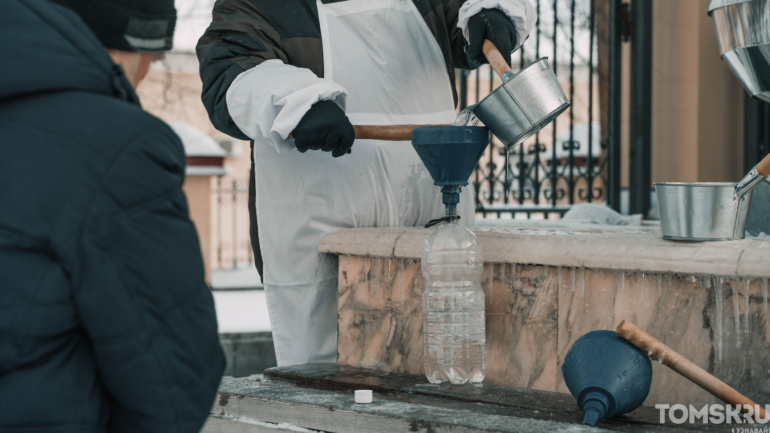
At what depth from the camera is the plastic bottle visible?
1944 millimetres

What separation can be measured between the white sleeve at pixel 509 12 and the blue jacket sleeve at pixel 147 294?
1.34 m

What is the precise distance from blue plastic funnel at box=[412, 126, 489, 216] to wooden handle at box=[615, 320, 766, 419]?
572 millimetres

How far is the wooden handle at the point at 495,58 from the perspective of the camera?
206cm

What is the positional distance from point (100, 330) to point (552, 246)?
45.9 inches

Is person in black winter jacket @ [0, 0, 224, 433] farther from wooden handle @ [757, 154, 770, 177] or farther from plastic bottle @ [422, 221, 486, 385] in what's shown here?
wooden handle @ [757, 154, 770, 177]

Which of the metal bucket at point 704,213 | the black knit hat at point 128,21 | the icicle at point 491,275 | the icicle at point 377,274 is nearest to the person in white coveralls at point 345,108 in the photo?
the icicle at point 377,274

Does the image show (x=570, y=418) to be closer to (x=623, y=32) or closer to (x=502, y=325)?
(x=502, y=325)

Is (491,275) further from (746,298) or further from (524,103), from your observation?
(746,298)

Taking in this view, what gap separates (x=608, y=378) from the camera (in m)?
1.49

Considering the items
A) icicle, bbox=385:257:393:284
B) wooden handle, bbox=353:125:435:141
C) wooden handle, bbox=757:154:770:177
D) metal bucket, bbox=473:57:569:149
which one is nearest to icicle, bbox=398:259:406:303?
icicle, bbox=385:257:393:284

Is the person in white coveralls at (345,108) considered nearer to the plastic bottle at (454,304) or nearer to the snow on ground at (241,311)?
the plastic bottle at (454,304)

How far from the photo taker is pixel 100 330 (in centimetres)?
104

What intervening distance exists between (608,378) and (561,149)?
6.45m

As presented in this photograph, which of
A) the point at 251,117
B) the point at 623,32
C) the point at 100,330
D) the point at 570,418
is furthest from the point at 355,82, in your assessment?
the point at 623,32
